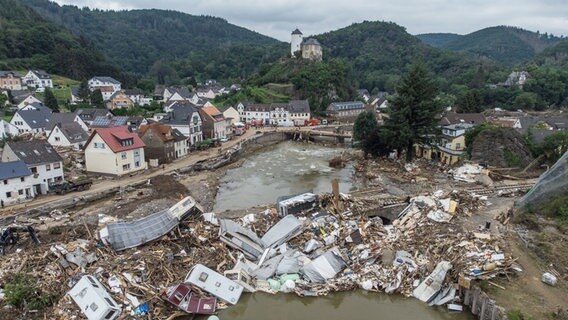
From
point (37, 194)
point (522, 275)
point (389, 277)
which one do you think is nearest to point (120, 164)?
point (37, 194)

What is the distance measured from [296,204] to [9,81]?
77177 mm

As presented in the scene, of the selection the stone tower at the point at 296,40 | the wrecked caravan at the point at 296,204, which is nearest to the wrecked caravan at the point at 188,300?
the wrecked caravan at the point at 296,204

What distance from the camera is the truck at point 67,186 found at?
2583 centimetres

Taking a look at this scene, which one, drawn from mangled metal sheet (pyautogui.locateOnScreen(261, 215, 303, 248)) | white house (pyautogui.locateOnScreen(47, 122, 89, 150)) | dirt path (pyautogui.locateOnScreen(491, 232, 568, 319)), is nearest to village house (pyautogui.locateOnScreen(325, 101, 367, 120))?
white house (pyautogui.locateOnScreen(47, 122, 89, 150))

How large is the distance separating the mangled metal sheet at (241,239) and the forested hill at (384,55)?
97.9m

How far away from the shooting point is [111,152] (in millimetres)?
29484

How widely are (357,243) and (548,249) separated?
8.11 m

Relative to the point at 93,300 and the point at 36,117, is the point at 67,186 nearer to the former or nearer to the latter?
the point at 93,300

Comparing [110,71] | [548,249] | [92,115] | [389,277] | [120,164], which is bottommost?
[389,277]

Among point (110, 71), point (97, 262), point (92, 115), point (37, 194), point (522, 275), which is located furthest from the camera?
point (110, 71)

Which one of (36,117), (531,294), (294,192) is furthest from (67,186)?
(531,294)

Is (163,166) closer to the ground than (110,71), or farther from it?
closer to the ground

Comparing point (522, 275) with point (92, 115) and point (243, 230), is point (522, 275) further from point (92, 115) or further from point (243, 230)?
point (92, 115)

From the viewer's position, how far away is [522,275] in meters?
14.2
